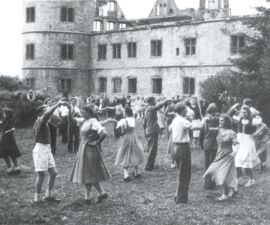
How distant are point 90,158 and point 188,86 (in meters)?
27.5

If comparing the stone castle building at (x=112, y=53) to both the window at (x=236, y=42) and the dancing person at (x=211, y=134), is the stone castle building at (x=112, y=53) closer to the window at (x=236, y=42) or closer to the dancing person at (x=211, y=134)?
the window at (x=236, y=42)

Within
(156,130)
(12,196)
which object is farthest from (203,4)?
(12,196)

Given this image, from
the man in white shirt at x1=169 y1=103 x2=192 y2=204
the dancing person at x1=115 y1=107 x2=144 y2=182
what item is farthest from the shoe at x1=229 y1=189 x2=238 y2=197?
the dancing person at x1=115 y1=107 x2=144 y2=182

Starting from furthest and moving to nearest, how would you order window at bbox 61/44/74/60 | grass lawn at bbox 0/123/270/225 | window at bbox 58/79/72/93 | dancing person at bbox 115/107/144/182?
window at bbox 58/79/72/93, window at bbox 61/44/74/60, dancing person at bbox 115/107/144/182, grass lawn at bbox 0/123/270/225

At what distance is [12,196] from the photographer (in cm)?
992

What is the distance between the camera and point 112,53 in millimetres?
41156

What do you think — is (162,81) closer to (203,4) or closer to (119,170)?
(203,4)

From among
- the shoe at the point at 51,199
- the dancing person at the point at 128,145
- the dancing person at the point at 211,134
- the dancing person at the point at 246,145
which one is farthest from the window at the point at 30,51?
the shoe at the point at 51,199

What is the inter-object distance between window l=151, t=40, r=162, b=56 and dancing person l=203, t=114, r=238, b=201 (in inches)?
1116

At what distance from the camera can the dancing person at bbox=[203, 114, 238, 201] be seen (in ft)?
31.5

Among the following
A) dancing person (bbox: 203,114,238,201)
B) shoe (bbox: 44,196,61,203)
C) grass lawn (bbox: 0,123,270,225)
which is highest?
dancing person (bbox: 203,114,238,201)

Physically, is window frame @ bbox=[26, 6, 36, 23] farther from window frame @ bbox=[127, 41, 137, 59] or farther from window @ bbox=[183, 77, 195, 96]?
window @ bbox=[183, 77, 195, 96]

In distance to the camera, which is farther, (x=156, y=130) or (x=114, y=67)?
(x=114, y=67)

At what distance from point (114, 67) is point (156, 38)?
5.21m
